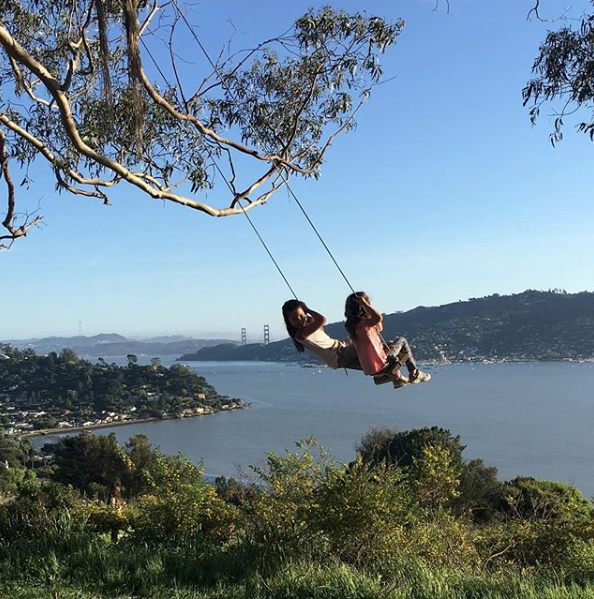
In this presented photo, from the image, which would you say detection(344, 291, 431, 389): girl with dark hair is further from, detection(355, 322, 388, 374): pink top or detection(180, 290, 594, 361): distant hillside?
detection(180, 290, 594, 361): distant hillside

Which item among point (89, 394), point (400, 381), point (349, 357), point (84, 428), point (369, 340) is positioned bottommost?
point (84, 428)

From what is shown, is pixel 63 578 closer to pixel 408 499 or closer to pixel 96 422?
pixel 408 499

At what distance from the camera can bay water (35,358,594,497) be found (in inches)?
1297

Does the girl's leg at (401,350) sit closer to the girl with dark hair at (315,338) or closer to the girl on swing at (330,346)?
the girl on swing at (330,346)

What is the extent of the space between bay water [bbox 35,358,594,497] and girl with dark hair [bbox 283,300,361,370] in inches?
668

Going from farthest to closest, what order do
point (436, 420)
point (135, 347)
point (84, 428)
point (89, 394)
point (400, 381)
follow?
point (135, 347) < point (89, 394) < point (84, 428) < point (436, 420) < point (400, 381)

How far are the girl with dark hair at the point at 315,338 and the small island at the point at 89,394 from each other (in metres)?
44.6

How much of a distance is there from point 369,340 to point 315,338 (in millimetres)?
411

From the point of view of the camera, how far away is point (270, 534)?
4.86 metres

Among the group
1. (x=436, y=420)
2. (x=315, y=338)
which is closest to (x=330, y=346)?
(x=315, y=338)

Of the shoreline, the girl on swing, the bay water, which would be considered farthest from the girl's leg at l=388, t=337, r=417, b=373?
the shoreline

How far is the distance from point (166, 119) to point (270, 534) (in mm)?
3433

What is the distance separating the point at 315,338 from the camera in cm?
434

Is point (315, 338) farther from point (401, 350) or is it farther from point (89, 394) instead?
point (89, 394)
